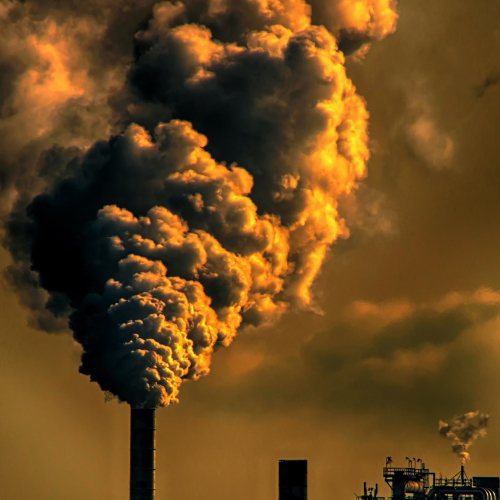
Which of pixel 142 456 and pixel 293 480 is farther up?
pixel 142 456

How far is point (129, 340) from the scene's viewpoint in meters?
101

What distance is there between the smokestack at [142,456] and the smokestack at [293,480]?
13.1 metres

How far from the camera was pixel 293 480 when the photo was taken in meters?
112

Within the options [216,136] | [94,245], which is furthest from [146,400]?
[216,136]

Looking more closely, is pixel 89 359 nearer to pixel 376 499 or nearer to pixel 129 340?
pixel 129 340

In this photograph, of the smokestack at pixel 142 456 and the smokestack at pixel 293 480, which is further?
the smokestack at pixel 293 480

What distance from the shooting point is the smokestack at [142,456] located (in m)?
101

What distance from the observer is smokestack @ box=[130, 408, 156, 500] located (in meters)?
101

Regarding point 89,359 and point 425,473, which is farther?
point 425,473

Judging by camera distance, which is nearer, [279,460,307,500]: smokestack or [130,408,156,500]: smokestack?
[130,408,156,500]: smokestack

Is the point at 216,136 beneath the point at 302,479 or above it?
above

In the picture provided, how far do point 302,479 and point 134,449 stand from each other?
15.1 m

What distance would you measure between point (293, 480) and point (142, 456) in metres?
14.6

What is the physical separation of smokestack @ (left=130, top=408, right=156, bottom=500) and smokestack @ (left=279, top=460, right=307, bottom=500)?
13.1 meters
